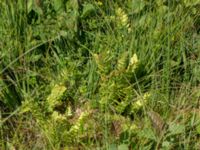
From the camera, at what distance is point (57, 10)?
2484mm

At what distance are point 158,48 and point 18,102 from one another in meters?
0.65

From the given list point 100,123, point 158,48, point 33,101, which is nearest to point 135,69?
point 158,48

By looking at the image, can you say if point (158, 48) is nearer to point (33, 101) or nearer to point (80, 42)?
point (80, 42)

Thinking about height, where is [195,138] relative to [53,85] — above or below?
below

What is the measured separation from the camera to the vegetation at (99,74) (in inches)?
83.6

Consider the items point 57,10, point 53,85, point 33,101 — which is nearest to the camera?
point 33,101

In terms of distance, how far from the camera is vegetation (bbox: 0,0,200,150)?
83.6 inches

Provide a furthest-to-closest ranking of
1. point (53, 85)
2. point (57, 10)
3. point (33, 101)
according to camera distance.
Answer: point (57, 10), point (53, 85), point (33, 101)

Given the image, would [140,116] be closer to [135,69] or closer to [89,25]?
[135,69]

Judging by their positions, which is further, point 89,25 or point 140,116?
point 89,25

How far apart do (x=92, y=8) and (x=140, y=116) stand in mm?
571

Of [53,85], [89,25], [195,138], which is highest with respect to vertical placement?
[89,25]


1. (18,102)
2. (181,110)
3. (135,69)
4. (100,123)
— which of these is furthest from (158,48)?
(18,102)

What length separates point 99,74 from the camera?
233 cm
